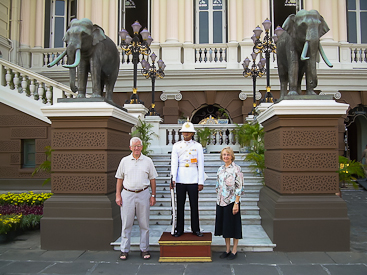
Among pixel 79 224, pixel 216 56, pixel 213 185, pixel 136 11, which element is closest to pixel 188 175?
pixel 79 224

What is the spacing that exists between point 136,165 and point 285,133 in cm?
256

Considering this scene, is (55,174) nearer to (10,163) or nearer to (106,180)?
(106,180)

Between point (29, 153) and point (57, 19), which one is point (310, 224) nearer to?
point (29, 153)

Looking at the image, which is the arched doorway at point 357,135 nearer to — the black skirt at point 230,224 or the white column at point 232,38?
the white column at point 232,38

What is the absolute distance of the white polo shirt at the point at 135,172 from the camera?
5022 millimetres

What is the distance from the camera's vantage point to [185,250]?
502 centimetres

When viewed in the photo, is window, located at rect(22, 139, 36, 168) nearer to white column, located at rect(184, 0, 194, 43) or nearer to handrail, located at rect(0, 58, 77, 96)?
handrail, located at rect(0, 58, 77, 96)

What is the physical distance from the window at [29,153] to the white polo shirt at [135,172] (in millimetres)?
6417

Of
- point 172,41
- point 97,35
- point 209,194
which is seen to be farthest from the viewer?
point 172,41

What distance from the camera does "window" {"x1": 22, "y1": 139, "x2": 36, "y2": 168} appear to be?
10328 mm

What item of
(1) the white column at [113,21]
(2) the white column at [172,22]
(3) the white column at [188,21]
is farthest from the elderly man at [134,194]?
(1) the white column at [113,21]

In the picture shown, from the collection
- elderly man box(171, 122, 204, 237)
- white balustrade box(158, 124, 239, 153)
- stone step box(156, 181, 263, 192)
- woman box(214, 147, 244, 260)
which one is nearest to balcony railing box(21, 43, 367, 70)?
white balustrade box(158, 124, 239, 153)

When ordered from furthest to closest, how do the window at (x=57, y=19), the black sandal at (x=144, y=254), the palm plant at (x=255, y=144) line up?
the window at (x=57, y=19) → the palm plant at (x=255, y=144) → the black sandal at (x=144, y=254)

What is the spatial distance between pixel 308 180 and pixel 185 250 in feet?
7.82
